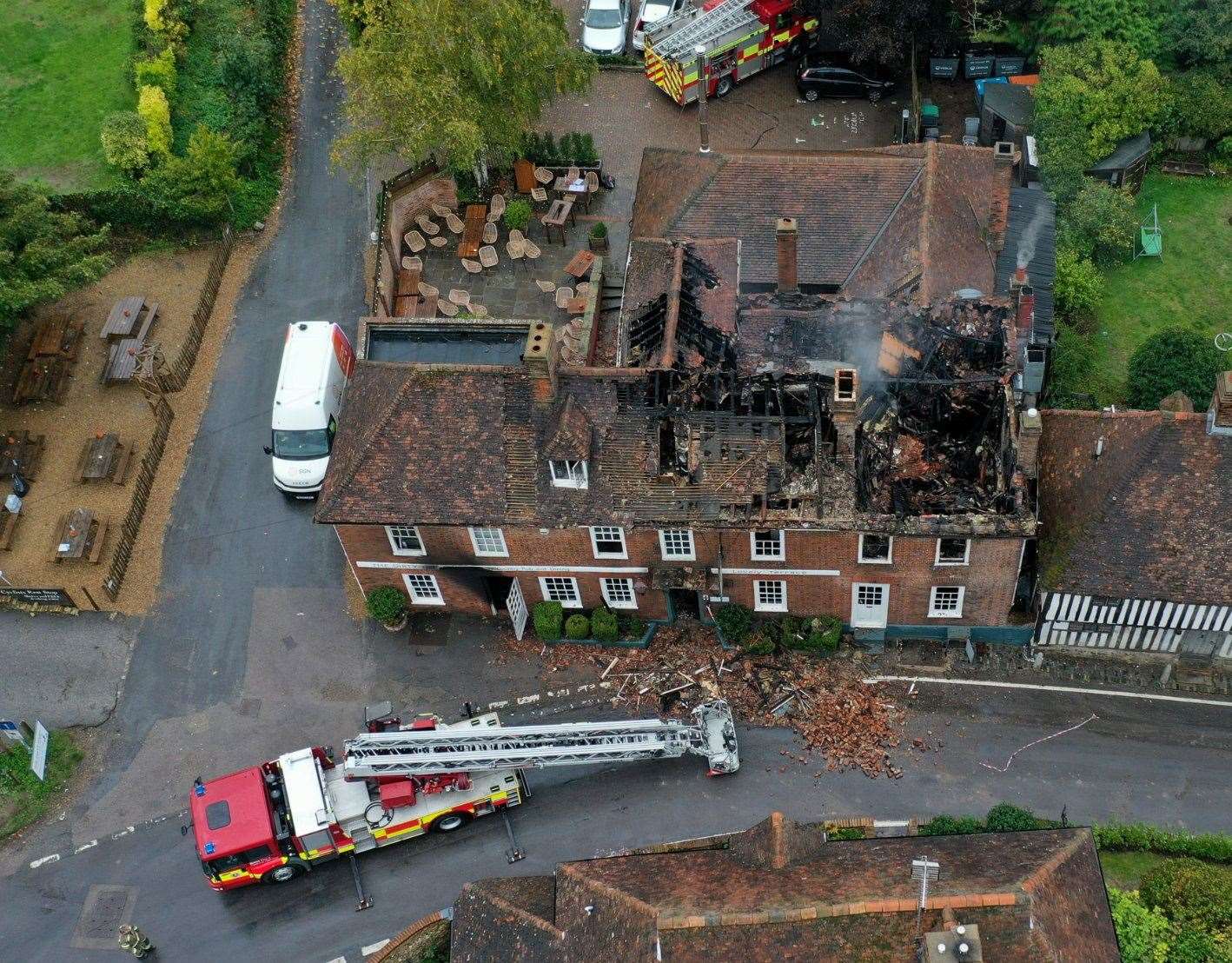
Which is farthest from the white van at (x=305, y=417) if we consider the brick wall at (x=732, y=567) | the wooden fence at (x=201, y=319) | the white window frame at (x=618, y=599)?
the white window frame at (x=618, y=599)

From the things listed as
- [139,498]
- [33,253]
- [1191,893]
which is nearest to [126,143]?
[33,253]

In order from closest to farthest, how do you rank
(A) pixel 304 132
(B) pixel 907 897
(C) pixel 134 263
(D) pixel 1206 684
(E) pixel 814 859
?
(B) pixel 907 897 → (E) pixel 814 859 → (D) pixel 1206 684 → (C) pixel 134 263 → (A) pixel 304 132

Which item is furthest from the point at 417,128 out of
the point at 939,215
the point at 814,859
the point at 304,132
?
the point at 814,859

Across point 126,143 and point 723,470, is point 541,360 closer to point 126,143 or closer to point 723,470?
point 723,470

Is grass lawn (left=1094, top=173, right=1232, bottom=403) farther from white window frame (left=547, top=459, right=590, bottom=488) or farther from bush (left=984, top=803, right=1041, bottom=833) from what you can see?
white window frame (left=547, top=459, right=590, bottom=488)

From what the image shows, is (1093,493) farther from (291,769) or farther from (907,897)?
(291,769)

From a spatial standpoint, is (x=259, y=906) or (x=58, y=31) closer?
(x=259, y=906)

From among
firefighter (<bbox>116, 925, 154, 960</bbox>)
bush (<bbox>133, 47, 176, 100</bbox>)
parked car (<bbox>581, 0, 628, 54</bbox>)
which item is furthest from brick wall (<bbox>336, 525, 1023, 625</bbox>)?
parked car (<bbox>581, 0, 628, 54</bbox>)
